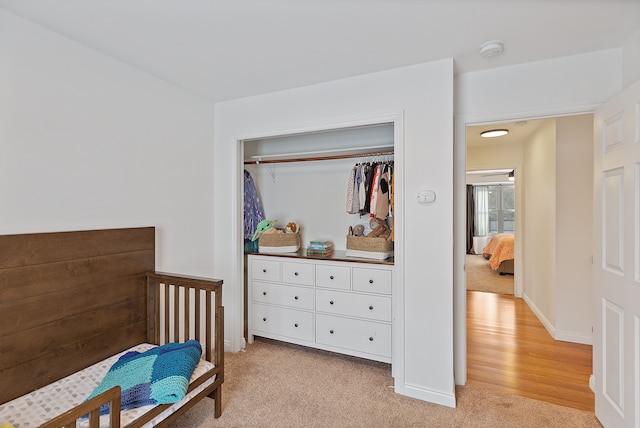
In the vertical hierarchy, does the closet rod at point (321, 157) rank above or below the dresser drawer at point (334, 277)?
above

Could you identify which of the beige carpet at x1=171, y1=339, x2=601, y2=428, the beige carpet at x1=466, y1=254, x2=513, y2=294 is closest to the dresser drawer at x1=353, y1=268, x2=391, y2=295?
the beige carpet at x1=171, y1=339, x2=601, y2=428

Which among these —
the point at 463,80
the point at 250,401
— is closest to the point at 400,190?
the point at 463,80

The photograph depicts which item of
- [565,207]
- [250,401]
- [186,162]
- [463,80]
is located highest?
[463,80]

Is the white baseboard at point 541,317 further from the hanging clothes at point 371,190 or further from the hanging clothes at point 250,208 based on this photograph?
the hanging clothes at point 250,208

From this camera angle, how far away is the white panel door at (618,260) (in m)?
1.68

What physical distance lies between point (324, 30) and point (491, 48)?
42.2 inches

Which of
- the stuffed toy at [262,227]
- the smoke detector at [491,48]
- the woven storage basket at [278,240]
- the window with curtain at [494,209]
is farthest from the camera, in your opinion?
the window with curtain at [494,209]

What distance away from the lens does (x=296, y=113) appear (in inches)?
107

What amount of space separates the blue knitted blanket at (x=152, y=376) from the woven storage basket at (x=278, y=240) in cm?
133

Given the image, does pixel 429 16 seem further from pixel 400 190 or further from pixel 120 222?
pixel 120 222

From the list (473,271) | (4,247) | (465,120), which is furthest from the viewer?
(473,271)

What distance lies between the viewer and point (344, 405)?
219cm

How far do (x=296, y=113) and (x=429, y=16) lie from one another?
129cm

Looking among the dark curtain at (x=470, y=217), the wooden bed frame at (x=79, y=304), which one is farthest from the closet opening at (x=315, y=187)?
the dark curtain at (x=470, y=217)
